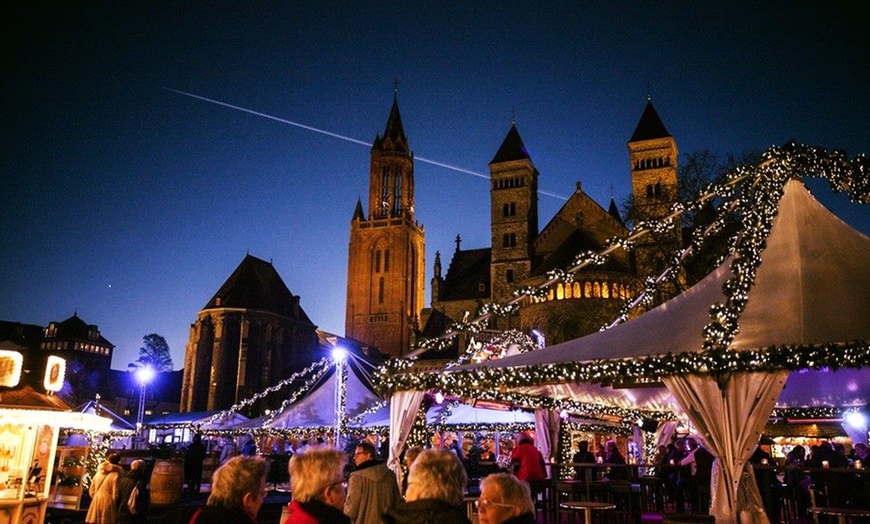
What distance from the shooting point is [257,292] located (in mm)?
58812

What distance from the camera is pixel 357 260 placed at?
218 feet

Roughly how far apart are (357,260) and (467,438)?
122ft

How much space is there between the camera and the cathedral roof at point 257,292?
5772 centimetres

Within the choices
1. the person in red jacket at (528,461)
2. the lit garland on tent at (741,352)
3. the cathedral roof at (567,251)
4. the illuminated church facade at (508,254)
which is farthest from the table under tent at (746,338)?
the cathedral roof at (567,251)

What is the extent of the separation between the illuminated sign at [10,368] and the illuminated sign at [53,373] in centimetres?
71

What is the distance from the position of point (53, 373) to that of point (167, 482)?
621 cm

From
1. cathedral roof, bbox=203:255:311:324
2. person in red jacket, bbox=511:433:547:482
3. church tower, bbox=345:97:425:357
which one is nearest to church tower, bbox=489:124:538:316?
church tower, bbox=345:97:425:357

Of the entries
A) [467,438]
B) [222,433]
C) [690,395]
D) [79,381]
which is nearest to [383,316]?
[79,381]

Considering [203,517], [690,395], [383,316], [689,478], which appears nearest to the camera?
[203,517]

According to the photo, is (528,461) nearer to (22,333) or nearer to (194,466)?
(194,466)

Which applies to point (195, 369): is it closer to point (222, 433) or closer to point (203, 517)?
point (222, 433)

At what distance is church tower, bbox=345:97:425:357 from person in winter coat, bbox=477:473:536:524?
5855 centimetres

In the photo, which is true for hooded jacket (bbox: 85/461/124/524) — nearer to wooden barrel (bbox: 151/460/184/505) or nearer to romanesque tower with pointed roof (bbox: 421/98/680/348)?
wooden barrel (bbox: 151/460/184/505)

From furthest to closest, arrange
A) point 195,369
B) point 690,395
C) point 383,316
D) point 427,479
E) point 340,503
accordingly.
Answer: point 383,316 → point 195,369 → point 690,395 → point 340,503 → point 427,479
